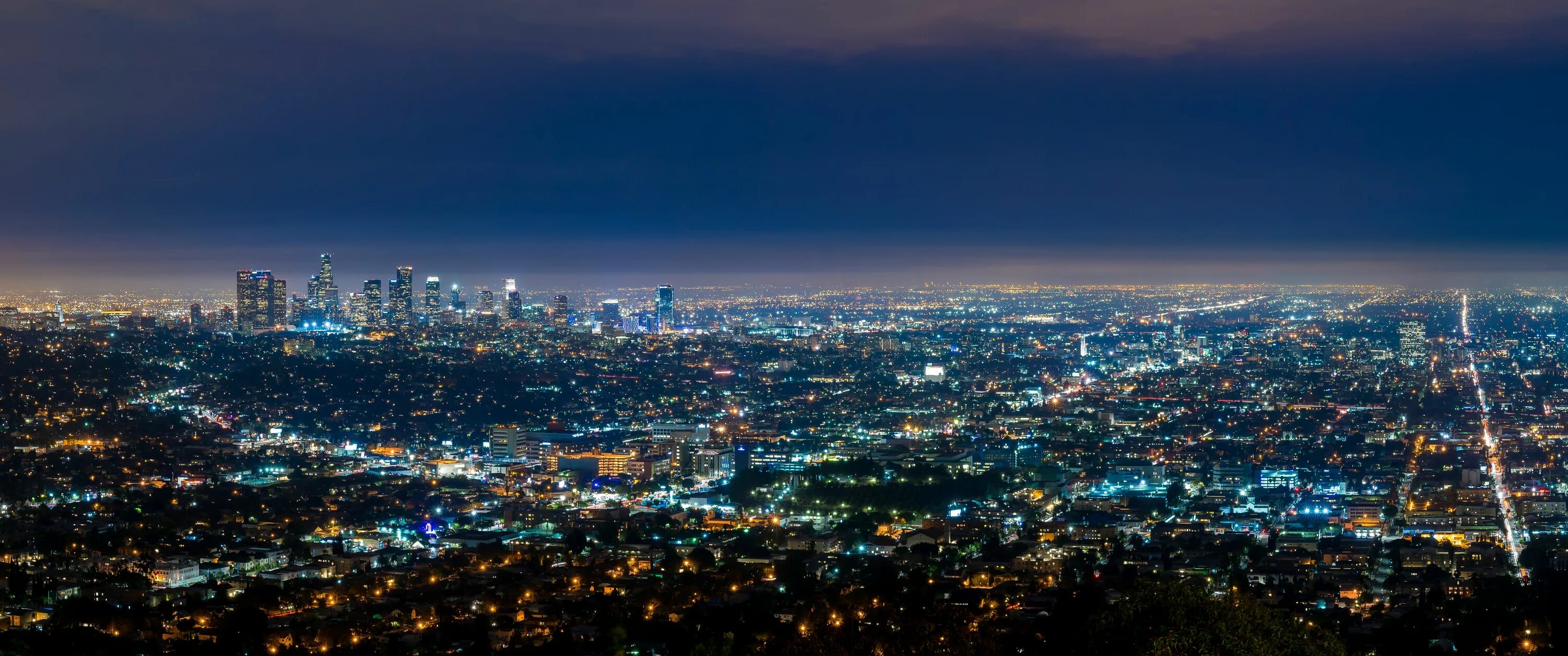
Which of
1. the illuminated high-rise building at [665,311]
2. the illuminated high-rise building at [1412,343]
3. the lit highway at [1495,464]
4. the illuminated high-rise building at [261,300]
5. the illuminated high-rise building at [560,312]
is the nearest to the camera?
the lit highway at [1495,464]

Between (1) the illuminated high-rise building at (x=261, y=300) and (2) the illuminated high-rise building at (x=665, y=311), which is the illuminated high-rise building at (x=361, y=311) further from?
(2) the illuminated high-rise building at (x=665, y=311)

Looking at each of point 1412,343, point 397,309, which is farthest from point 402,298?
point 1412,343

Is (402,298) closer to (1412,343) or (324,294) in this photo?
(324,294)

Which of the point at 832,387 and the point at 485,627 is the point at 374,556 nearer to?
the point at 485,627

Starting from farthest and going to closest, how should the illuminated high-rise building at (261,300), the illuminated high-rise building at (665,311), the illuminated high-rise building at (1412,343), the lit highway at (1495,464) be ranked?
the illuminated high-rise building at (665,311)
the illuminated high-rise building at (261,300)
the illuminated high-rise building at (1412,343)
the lit highway at (1495,464)

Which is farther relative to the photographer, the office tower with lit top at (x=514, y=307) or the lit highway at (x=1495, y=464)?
the office tower with lit top at (x=514, y=307)

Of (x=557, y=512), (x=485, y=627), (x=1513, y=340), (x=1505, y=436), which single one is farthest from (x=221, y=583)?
(x=1513, y=340)

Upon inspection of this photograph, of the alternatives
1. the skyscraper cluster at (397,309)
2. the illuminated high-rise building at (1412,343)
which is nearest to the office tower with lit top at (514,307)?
the skyscraper cluster at (397,309)
